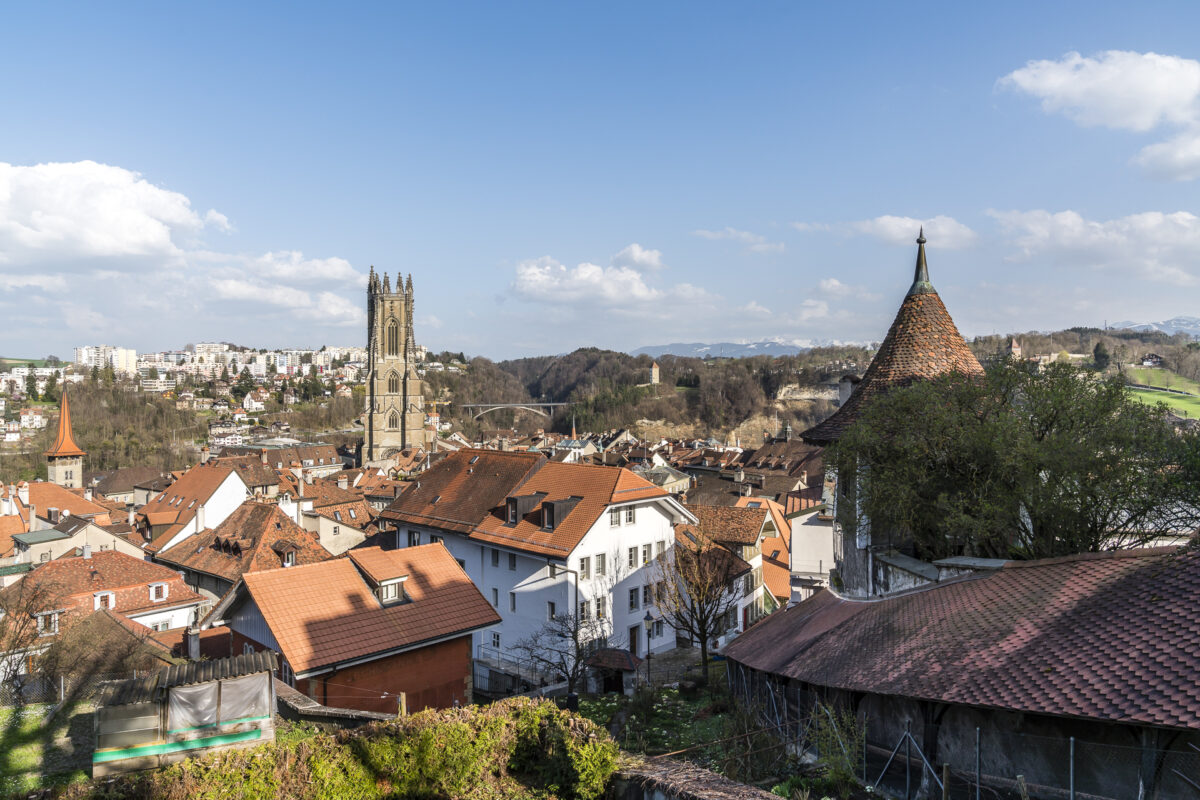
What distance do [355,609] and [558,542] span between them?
9510mm

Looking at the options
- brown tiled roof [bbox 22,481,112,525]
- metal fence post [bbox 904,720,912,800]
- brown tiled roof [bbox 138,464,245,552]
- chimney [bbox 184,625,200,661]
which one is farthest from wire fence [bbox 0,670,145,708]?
brown tiled roof [bbox 22,481,112,525]

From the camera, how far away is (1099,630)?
9562mm

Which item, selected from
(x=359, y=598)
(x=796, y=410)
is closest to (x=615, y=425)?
(x=796, y=410)

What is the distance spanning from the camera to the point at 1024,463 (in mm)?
13320

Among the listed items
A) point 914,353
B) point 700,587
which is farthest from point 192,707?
point 700,587

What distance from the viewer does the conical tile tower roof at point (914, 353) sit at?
58.7 ft

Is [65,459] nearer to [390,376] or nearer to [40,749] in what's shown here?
[390,376]

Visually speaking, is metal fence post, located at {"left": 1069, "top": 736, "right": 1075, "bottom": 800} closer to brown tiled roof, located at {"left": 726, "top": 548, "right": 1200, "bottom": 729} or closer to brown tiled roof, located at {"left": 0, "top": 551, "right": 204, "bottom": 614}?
brown tiled roof, located at {"left": 726, "top": 548, "right": 1200, "bottom": 729}

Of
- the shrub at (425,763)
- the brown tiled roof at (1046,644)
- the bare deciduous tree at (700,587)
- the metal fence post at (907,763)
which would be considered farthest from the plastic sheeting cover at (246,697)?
the bare deciduous tree at (700,587)

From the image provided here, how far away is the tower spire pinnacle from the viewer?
63.1ft

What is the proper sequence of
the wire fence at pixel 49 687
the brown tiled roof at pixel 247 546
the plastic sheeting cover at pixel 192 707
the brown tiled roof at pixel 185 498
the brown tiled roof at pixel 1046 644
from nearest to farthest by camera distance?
the brown tiled roof at pixel 1046 644 < the plastic sheeting cover at pixel 192 707 < the wire fence at pixel 49 687 < the brown tiled roof at pixel 247 546 < the brown tiled roof at pixel 185 498

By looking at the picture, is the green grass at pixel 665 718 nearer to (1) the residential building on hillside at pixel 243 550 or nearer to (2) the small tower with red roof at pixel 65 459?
(1) the residential building on hillside at pixel 243 550

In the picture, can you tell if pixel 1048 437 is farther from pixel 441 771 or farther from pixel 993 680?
pixel 441 771

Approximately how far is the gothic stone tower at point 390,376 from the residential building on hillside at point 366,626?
302 feet
